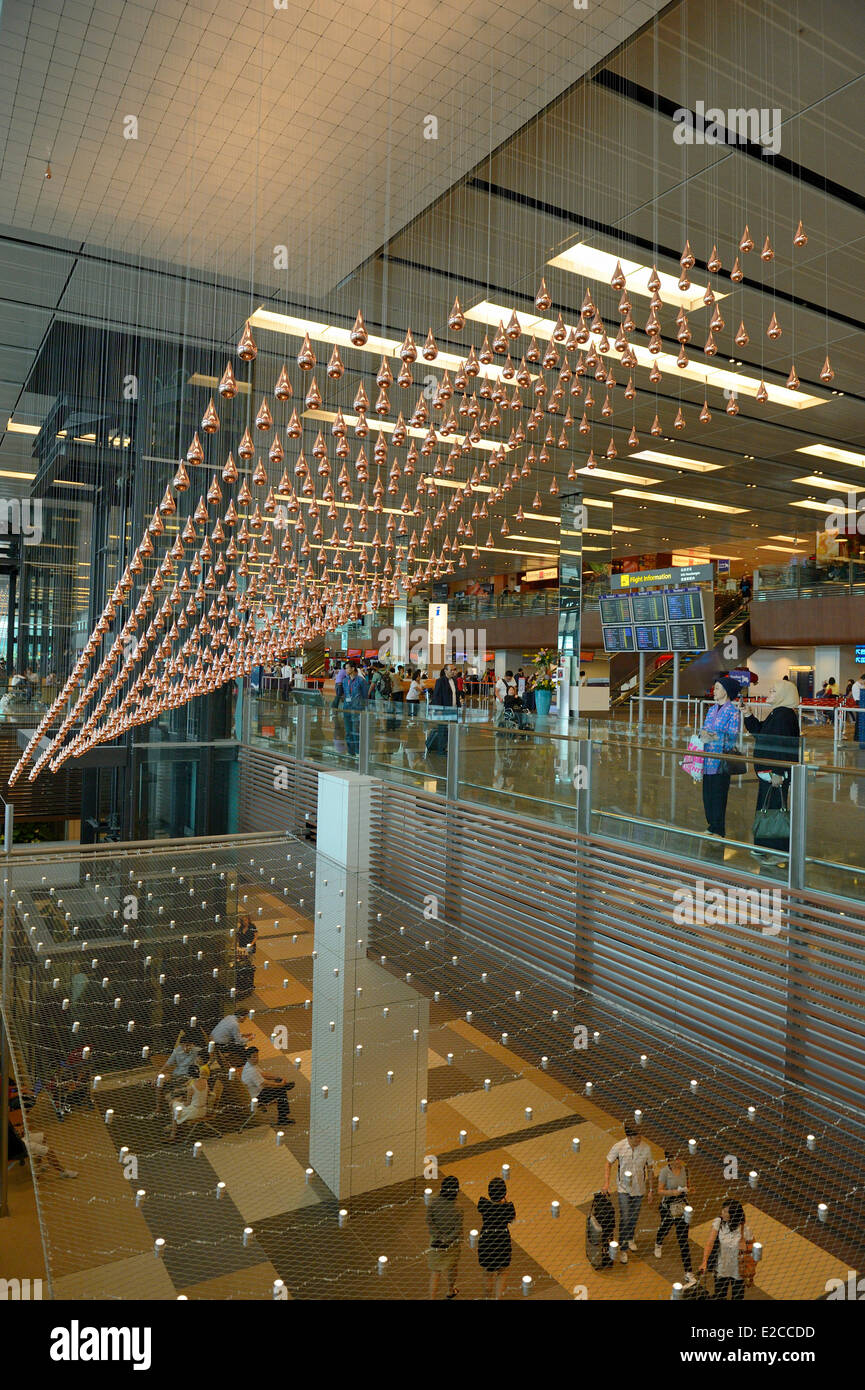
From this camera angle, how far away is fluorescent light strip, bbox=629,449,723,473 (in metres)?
16.1

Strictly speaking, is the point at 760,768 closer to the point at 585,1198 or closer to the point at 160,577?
the point at 585,1198

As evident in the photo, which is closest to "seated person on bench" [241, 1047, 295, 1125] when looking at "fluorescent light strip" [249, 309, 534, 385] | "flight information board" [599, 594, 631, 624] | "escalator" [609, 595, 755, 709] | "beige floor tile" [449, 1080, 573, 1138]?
"beige floor tile" [449, 1080, 573, 1138]

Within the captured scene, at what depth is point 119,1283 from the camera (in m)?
2.05

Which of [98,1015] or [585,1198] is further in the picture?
[98,1015]

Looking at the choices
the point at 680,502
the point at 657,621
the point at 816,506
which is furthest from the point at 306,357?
the point at 816,506

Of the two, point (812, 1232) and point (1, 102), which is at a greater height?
point (1, 102)

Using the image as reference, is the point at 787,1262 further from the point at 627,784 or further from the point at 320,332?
the point at 320,332

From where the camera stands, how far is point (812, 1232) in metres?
2.61

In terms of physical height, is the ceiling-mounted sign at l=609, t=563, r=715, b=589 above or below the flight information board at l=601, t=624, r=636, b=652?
above

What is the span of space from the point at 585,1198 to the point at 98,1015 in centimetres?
223

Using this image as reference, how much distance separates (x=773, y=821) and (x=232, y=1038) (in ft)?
11.6

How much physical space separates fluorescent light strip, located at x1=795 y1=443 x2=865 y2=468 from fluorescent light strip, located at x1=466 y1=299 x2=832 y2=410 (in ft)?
9.02

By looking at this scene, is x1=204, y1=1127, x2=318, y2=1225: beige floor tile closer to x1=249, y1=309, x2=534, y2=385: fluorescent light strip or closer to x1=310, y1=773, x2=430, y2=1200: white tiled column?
x1=310, y1=773, x2=430, y2=1200: white tiled column

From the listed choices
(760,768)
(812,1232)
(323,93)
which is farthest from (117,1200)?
(323,93)
